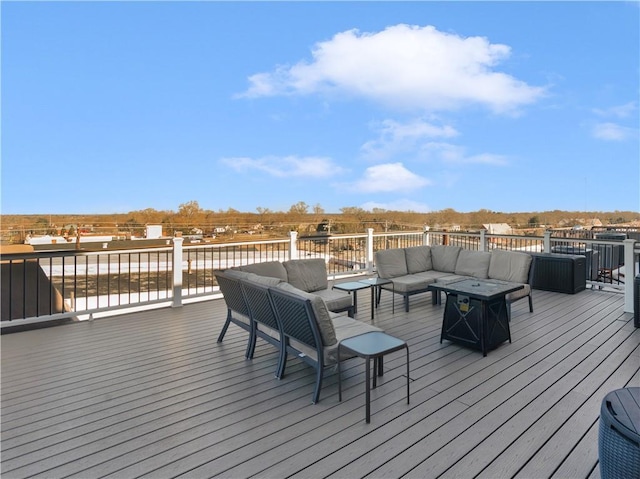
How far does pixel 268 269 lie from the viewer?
4410mm

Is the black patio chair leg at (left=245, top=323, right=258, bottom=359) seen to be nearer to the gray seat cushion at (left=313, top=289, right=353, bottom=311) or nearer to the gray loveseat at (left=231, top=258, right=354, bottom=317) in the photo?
the gray loveseat at (left=231, top=258, right=354, bottom=317)

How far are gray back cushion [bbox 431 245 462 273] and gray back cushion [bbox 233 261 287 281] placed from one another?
304 cm

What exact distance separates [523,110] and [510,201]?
4932 mm

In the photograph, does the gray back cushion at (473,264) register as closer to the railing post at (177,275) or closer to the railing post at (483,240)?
the railing post at (483,240)

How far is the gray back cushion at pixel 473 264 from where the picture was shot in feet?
18.4

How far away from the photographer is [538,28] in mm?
11117

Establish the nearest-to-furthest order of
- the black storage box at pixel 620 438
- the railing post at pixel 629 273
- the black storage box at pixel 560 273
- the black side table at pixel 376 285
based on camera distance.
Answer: the black storage box at pixel 620 438
the black side table at pixel 376 285
the railing post at pixel 629 273
the black storage box at pixel 560 273

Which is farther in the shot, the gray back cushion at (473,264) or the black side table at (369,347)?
the gray back cushion at (473,264)

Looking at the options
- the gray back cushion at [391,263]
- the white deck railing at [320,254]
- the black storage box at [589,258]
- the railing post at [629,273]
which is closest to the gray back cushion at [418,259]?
the gray back cushion at [391,263]

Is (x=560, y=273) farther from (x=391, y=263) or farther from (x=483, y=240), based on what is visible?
(x=391, y=263)

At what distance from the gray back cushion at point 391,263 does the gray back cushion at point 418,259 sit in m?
0.11

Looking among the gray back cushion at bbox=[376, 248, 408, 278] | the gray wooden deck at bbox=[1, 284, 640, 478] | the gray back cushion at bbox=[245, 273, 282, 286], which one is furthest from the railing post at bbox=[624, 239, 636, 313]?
the gray back cushion at bbox=[245, 273, 282, 286]

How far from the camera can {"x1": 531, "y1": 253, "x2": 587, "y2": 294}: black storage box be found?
6.18 metres

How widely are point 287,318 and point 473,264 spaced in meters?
3.99
